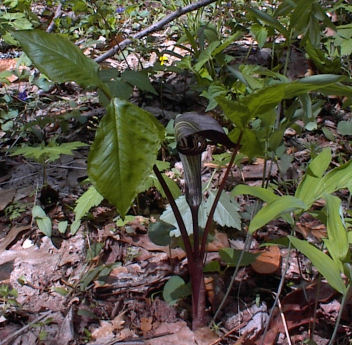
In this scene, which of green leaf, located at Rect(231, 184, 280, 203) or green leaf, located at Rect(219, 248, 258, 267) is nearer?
green leaf, located at Rect(231, 184, 280, 203)

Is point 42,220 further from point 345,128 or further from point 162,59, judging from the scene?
point 162,59

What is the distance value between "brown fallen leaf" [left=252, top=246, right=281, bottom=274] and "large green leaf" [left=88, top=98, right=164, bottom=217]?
81cm

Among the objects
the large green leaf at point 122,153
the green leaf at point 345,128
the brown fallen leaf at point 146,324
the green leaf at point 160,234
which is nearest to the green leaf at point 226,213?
the green leaf at point 160,234

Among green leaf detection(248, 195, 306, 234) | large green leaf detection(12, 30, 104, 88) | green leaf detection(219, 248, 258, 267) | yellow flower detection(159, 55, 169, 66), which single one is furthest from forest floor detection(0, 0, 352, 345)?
yellow flower detection(159, 55, 169, 66)

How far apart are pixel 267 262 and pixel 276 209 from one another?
0.55 metres

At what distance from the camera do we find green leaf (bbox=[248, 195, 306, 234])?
3.60 feet

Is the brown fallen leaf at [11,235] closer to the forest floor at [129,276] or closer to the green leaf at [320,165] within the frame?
the forest floor at [129,276]

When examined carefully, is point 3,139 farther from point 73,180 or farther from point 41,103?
point 73,180

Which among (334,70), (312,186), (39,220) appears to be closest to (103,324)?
(39,220)

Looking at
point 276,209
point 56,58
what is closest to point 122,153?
point 56,58

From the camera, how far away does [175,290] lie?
1.47 meters

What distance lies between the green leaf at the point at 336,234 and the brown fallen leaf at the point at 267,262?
0.44 m

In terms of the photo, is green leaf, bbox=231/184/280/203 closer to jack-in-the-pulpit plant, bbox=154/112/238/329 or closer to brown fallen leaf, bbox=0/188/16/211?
jack-in-the-pulpit plant, bbox=154/112/238/329

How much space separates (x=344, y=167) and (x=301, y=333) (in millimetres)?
571
